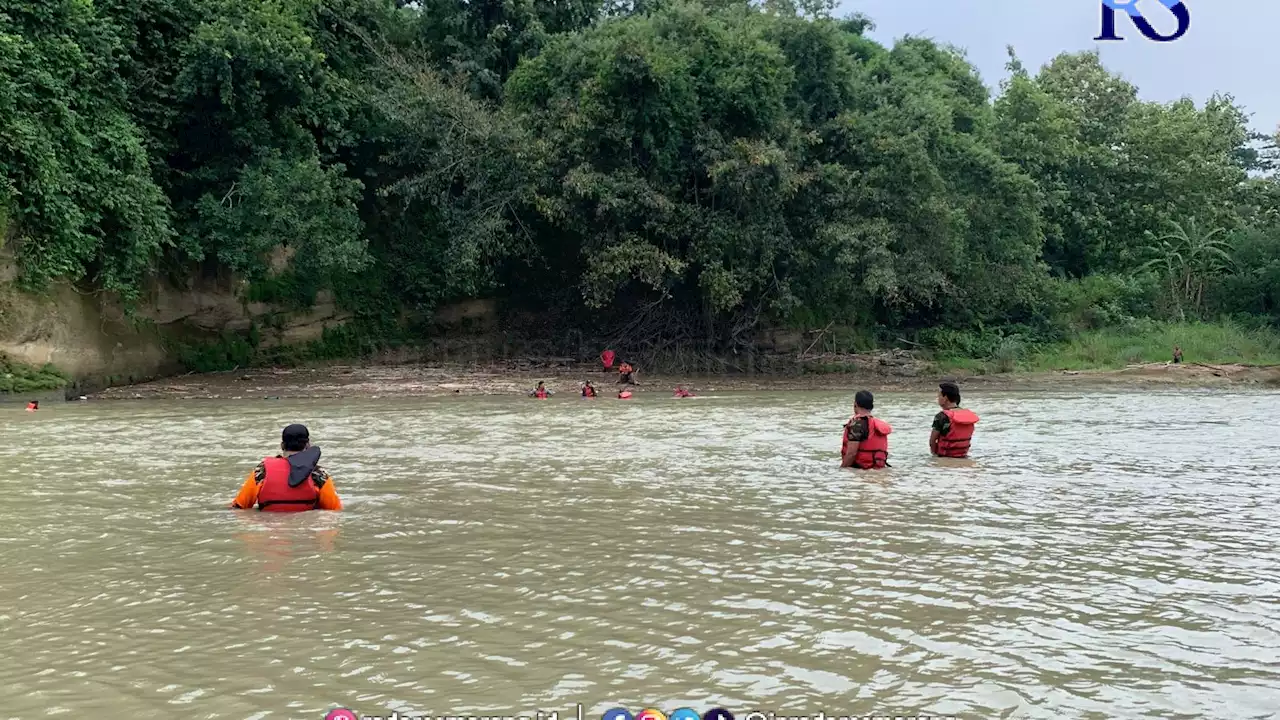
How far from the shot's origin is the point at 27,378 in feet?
67.9

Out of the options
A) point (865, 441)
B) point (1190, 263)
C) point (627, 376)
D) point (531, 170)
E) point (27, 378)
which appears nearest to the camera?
point (865, 441)

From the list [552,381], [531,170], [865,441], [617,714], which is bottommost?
[617,714]

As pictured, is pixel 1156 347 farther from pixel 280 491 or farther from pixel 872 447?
pixel 280 491

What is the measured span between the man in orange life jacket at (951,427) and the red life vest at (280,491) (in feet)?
22.4

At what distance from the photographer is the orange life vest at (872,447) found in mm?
Answer: 11000

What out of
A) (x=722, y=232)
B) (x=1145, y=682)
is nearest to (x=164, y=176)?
(x=722, y=232)

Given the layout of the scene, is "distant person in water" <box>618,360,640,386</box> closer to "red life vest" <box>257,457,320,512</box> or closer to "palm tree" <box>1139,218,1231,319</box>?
"red life vest" <box>257,457,320,512</box>

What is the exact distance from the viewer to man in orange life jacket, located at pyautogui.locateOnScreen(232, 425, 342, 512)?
8492 mm

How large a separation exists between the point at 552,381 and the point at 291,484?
A: 1717 centimetres

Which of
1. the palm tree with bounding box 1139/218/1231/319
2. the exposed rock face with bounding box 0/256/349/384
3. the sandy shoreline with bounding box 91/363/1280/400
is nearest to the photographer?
the exposed rock face with bounding box 0/256/349/384

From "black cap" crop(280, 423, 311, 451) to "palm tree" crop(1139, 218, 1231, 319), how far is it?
3361 centimetres

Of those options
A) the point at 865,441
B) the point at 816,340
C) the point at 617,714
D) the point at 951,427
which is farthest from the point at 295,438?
the point at 816,340

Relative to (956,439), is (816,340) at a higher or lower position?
higher

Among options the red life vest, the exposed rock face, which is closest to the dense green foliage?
the exposed rock face
